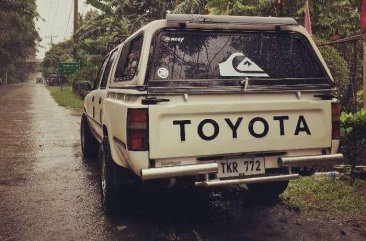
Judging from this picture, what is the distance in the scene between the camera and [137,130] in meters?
3.44

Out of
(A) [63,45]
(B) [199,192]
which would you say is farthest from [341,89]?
(A) [63,45]

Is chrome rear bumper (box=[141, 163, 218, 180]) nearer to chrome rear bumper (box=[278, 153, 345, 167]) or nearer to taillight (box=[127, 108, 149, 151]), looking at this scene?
taillight (box=[127, 108, 149, 151])

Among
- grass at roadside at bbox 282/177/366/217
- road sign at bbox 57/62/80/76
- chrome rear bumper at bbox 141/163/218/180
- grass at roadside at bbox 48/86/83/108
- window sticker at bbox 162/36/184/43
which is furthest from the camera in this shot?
road sign at bbox 57/62/80/76

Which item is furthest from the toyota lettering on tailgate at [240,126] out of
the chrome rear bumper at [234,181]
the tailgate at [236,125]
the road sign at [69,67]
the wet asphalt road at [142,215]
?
the road sign at [69,67]

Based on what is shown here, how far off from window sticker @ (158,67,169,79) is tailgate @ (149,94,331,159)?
27cm

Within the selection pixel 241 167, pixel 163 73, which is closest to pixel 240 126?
pixel 241 167

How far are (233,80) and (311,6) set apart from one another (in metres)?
10.3

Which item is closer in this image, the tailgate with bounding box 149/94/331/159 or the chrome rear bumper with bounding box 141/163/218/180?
the chrome rear bumper with bounding box 141/163/218/180

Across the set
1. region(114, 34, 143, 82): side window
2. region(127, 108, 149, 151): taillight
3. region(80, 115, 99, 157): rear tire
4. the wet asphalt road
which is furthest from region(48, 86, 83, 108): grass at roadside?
region(127, 108, 149, 151): taillight

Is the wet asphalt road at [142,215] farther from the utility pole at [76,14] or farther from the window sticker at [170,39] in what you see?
the utility pole at [76,14]

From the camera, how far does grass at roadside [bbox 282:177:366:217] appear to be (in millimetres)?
4629

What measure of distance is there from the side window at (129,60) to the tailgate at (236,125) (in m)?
0.73

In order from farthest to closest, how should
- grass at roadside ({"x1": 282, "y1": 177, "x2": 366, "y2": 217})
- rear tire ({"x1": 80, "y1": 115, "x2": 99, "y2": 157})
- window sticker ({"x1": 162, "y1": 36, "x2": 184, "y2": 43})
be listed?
rear tire ({"x1": 80, "y1": 115, "x2": 99, "y2": 157}), grass at roadside ({"x1": 282, "y1": 177, "x2": 366, "y2": 217}), window sticker ({"x1": 162, "y1": 36, "x2": 184, "y2": 43})

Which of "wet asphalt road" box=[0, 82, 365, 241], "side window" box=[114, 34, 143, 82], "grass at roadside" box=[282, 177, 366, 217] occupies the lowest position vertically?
"wet asphalt road" box=[0, 82, 365, 241]
